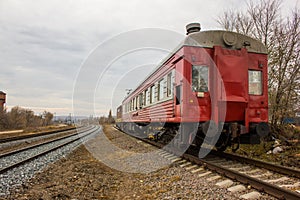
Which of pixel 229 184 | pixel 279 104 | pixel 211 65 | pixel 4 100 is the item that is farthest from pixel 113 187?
pixel 4 100

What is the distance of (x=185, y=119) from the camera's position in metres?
5.91

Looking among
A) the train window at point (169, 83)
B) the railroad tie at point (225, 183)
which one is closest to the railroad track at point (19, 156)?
the train window at point (169, 83)

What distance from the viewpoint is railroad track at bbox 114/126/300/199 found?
3615mm

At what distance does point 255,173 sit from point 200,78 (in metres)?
2.48

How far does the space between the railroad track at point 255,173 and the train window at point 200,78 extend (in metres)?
1.73

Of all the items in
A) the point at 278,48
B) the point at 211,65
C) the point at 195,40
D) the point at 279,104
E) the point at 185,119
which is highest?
the point at 278,48

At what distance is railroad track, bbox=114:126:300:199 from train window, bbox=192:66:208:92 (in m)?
1.73

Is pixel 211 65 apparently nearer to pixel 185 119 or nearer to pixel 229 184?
pixel 185 119

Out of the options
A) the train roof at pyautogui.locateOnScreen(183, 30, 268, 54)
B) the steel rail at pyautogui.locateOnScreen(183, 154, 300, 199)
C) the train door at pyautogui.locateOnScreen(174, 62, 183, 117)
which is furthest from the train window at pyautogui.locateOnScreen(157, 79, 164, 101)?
the steel rail at pyautogui.locateOnScreen(183, 154, 300, 199)

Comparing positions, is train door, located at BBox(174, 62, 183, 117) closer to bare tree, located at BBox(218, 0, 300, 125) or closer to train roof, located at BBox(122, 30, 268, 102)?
train roof, located at BBox(122, 30, 268, 102)

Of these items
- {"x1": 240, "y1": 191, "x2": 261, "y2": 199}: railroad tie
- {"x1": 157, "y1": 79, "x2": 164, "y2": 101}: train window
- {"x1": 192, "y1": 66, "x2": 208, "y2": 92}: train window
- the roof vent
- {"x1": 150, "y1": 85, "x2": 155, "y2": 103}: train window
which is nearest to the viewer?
{"x1": 240, "y1": 191, "x2": 261, "y2": 199}: railroad tie

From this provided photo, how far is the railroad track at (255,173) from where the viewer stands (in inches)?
142

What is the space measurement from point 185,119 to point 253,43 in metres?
2.83

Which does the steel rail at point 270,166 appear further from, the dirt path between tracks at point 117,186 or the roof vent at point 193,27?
the roof vent at point 193,27
